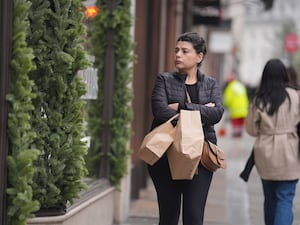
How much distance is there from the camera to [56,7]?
5203mm

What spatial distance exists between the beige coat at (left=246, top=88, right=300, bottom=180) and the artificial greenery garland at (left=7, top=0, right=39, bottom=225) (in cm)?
271

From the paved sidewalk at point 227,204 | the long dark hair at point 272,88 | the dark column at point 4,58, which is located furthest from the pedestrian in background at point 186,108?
the paved sidewalk at point 227,204

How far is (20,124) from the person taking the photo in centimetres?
463

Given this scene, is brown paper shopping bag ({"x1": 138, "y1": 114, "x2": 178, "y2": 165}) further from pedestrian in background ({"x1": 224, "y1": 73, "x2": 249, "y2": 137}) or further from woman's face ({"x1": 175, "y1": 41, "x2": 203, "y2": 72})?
pedestrian in background ({"x1": 224, "y1": 73, "x2": 249, "y2": 137})

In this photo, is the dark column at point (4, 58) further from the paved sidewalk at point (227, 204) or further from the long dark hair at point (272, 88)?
the paved sidewalk at point (227, 204)

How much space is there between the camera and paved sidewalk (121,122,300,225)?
838cm

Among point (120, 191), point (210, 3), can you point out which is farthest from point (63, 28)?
point (210, 3)

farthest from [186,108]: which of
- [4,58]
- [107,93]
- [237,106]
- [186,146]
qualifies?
[237,106]

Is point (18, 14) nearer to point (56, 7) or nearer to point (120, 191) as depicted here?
point (56, 7)

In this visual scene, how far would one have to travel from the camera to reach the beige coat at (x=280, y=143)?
22.0 ft

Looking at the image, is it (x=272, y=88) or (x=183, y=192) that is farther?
(x=272, y=88)

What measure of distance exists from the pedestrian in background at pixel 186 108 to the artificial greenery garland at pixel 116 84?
85.8 inches

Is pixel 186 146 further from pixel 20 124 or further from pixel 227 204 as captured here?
pixel 227 204

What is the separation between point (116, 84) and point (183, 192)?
8.32 ft
